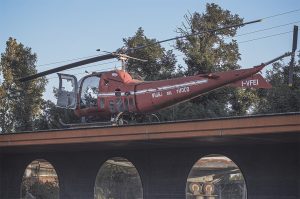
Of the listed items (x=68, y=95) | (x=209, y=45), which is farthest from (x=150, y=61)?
(x=68, y=95)

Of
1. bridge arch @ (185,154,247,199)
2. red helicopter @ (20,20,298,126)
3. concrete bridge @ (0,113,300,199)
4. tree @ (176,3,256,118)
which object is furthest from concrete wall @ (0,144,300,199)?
tree @ (176,3,256,118)

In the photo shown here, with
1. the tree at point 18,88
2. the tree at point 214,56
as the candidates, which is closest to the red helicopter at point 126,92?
the tree at point 214,56

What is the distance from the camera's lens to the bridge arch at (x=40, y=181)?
52.7 ft

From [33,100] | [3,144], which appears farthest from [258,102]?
[3,144]

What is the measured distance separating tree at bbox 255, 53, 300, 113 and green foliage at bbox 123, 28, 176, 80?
19.2ft

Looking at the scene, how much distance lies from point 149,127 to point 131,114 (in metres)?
4.22

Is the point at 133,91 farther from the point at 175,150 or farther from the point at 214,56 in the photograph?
the point at 214,56

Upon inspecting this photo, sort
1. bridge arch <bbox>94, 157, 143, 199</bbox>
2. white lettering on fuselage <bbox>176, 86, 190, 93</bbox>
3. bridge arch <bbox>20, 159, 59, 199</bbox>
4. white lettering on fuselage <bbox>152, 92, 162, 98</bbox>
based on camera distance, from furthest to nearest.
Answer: bridge arch <bbox>20, 159, 59, 199</bbox> → white lettering on fuselage <bbox>152, 92, 162, 98</bbox> → white lettering on fuselage <bbox>176, 86, 190, 93</bbox> → bridge arch <bbox>94, 157, 143, 199</bbox>

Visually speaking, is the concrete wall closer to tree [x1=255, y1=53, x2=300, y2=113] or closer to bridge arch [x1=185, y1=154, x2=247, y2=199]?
bridge arch [x1=185, y1=154, x2=247, y2=199]

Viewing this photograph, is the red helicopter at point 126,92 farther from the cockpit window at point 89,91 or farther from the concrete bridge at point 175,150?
the concrete bridge at point 175,150

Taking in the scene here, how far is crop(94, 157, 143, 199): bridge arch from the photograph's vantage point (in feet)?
47.0

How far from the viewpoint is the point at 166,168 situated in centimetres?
1389

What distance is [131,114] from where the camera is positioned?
1595 cm

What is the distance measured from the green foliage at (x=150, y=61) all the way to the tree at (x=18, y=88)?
692 centimetres
